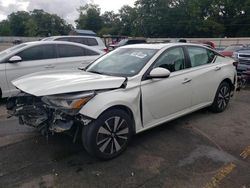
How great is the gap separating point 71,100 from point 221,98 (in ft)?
11.8

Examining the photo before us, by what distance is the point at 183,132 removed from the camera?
483 cm

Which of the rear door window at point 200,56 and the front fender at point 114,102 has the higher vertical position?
the rear door window at point 200,56

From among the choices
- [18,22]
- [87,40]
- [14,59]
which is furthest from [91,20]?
[14,59]

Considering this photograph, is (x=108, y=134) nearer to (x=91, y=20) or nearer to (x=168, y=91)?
(x=168, y=91)

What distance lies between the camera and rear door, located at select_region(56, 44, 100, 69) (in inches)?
293

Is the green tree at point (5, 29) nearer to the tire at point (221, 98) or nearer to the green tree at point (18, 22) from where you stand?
the green tree at point (18, 22)

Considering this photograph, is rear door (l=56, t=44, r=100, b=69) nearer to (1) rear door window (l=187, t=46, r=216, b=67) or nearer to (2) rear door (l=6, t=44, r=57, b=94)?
(2) rear door (l=6, t=44, r=57, b=94)

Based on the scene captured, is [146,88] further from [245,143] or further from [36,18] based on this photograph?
[36,18]

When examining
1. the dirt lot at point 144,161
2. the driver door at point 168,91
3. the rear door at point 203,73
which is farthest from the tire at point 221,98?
the driver door at point 168,91

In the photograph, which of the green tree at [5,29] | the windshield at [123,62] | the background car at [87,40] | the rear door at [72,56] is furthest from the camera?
the green tree at [5,29]

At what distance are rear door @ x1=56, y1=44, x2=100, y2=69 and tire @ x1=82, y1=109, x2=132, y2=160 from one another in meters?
4.06

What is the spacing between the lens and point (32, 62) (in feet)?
22.7

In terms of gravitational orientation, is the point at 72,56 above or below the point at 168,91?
above

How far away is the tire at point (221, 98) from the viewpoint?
5.73 metres
